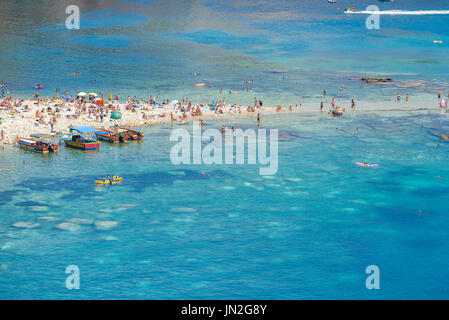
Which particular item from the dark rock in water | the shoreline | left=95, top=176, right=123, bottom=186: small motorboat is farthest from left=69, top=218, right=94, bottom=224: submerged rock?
the dark rock in water

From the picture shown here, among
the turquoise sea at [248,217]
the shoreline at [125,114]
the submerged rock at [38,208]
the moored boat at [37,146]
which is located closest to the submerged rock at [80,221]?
the turquoise sea at [248,217]

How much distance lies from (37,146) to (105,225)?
94.0 ft

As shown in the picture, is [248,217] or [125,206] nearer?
[248,217]

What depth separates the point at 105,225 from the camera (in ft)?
193

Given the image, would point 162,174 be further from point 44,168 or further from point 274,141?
point 274,141

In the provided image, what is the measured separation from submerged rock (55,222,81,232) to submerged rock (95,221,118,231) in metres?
1.93

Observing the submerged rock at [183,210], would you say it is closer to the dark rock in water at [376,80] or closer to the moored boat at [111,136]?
the moored boat at [111,136]

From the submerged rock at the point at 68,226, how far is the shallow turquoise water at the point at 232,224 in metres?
0.99

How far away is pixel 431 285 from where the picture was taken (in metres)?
49.2

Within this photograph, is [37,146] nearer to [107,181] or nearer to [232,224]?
[107,181]

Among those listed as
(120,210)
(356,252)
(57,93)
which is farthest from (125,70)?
(356,252)

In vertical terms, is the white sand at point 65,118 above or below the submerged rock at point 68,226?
above

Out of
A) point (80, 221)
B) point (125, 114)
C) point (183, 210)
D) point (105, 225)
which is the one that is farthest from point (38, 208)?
point (125, 114)

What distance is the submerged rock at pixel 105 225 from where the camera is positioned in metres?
58.0
